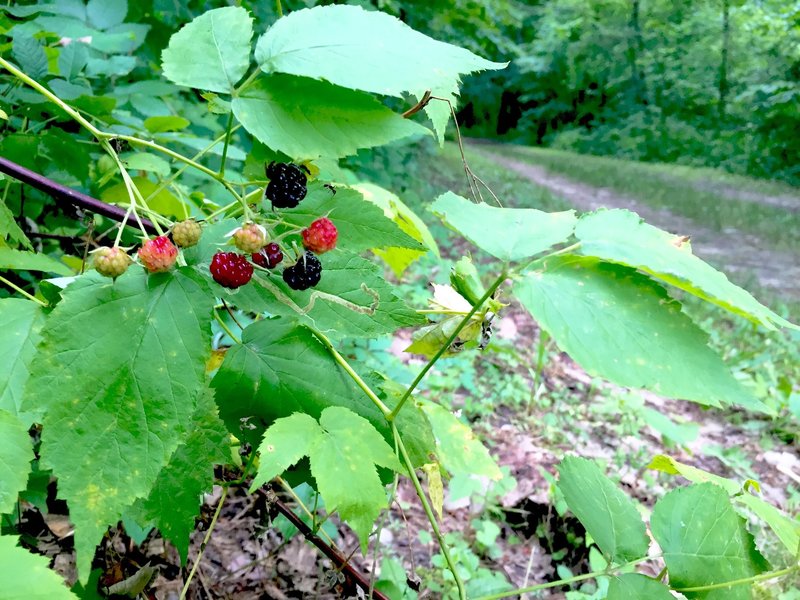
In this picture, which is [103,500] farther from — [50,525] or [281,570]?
[281,570]

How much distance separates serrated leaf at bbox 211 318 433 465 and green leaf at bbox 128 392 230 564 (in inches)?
0.9

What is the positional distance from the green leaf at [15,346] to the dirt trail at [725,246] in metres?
4.84

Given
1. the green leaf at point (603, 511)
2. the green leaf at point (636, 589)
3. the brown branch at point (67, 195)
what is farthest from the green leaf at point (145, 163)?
the green leaf at point (636, 589)

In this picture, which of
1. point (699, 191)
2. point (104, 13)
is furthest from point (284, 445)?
point (699, 191)

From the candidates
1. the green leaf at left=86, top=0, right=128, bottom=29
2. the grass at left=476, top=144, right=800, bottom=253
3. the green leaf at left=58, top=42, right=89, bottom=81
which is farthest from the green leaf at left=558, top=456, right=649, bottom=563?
the grass at left=476, top=144, right=800, bottom=253

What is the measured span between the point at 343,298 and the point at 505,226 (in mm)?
217

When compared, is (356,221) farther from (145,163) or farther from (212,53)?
(145,163)

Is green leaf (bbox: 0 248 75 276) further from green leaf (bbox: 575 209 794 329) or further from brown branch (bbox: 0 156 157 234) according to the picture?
green leaf (bbox: 575 209 794 329)

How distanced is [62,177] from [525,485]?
1.96 m

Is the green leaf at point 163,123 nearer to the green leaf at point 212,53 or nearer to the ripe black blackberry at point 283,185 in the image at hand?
the green leaf at point 212,53

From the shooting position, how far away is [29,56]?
112cm

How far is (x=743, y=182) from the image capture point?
1204 centimetres

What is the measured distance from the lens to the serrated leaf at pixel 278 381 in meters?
0.69

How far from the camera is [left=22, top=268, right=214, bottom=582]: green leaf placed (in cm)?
51
